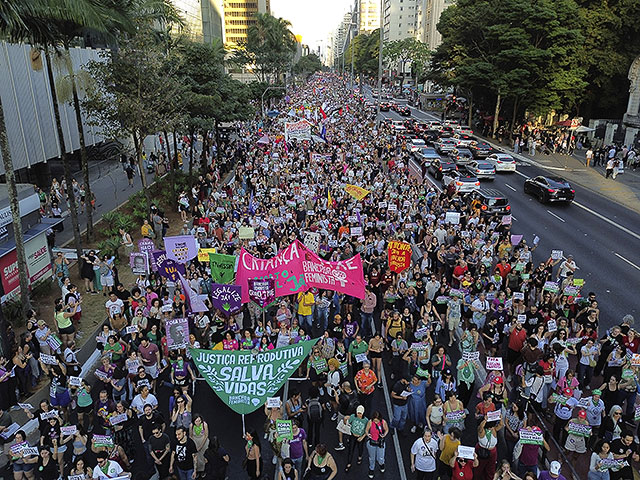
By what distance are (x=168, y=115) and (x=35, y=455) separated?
17.8 meters

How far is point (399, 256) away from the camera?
15.0 metres

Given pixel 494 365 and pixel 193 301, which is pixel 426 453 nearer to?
pixel 494 365

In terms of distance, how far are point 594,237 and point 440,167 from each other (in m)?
12.5

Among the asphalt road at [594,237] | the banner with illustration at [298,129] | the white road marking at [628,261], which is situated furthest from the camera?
the banner with illustration at [298,129]

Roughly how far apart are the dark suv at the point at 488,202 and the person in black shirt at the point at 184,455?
17095mm

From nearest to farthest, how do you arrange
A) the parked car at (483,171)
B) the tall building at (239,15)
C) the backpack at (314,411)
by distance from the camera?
the backpack at (314,411), the parked car at (483,171), the tall building at (239,15)

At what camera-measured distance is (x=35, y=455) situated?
8.35 meters

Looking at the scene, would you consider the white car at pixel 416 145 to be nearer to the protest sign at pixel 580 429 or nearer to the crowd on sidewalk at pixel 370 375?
the crowd on sidewalk at pixel 370 375

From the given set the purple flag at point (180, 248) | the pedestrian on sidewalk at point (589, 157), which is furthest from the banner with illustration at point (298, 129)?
the pedestrian on sidewalk at point (589, 157)

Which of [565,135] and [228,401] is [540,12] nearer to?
[565,135]

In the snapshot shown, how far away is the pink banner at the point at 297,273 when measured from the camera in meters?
13.0

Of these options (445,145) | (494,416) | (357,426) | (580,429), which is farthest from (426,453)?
(445,145)

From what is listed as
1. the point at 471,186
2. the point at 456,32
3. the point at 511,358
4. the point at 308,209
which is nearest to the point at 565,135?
the point at 456,32

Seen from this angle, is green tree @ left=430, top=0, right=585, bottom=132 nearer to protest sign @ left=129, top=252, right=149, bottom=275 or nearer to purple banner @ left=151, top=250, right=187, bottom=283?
purple banner @ left=151, top=250, right=187, bottom=283
